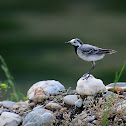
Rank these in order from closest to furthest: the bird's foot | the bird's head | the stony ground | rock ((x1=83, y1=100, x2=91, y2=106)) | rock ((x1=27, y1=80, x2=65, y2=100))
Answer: the stony ground → rock ((x1=83, y1=100, x2=91, y2=106)) → the bird's head → the bird's foot → rock ((x1=27, y1=80, x2=65, y2=100))

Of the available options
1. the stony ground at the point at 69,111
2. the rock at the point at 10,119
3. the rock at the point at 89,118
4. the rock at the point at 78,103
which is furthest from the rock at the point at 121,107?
the rock at the point at 10,119

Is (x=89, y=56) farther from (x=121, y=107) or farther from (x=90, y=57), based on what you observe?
(x=121, y=107)

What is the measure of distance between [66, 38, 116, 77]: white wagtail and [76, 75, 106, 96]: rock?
1.22ft

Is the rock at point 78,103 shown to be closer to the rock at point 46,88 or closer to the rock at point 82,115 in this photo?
the rock at point 82,115

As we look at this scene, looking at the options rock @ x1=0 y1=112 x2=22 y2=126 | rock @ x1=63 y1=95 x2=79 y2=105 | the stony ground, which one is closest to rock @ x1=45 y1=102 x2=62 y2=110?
the stony ground

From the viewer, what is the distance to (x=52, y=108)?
5.41 meters

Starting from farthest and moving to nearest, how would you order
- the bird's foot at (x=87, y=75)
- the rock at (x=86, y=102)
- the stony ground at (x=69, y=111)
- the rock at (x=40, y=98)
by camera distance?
the rock at (x=40, y=98) < the bird's foot at (x=87, y=75) < the rock at (x=86, y=102) < the stony ground at (x=69, y=111)

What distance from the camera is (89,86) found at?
5379 millimetres

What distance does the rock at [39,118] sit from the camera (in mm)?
5027

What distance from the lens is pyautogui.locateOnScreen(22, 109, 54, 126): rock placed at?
503cm

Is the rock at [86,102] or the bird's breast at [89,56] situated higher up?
the bird's breast at [89,56]

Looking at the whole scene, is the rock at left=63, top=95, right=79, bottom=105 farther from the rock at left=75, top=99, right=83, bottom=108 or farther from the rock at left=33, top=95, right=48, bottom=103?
the rock at left=33, top=95, right=48, bottom=103

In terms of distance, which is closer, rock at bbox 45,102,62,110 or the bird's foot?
rock at bbox 45,102,62,110

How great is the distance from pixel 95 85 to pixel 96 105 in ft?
1.64
